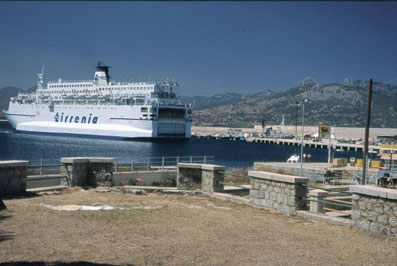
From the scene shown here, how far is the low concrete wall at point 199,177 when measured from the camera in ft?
34.6

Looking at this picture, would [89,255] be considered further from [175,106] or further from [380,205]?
[175,106]

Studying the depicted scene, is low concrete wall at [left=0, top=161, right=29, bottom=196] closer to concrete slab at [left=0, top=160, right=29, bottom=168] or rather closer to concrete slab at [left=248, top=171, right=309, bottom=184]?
concrete slab at [left=0, top=160, right=29, bottom=168]

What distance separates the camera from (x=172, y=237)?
20.0ft

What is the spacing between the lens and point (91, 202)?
336 inches

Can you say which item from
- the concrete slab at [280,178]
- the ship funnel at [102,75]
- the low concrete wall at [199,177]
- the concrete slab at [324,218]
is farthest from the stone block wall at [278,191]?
the ship funnel at [102,75]

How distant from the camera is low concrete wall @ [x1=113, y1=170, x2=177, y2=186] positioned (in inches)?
665

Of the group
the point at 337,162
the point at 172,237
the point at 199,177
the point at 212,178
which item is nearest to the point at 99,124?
the point at 337,162

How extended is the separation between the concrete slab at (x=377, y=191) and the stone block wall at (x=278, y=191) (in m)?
1.34

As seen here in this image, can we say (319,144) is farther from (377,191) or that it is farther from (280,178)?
→ (377,191)

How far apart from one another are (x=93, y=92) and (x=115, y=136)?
16.6 metres

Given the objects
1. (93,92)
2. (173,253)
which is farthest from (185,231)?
(93,92)

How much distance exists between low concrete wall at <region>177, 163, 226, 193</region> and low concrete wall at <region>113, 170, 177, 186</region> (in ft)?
19.1

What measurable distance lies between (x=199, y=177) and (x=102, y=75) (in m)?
87.4

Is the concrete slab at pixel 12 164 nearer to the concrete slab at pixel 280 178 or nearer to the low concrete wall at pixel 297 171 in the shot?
the concrete slab at pixel 280 178
